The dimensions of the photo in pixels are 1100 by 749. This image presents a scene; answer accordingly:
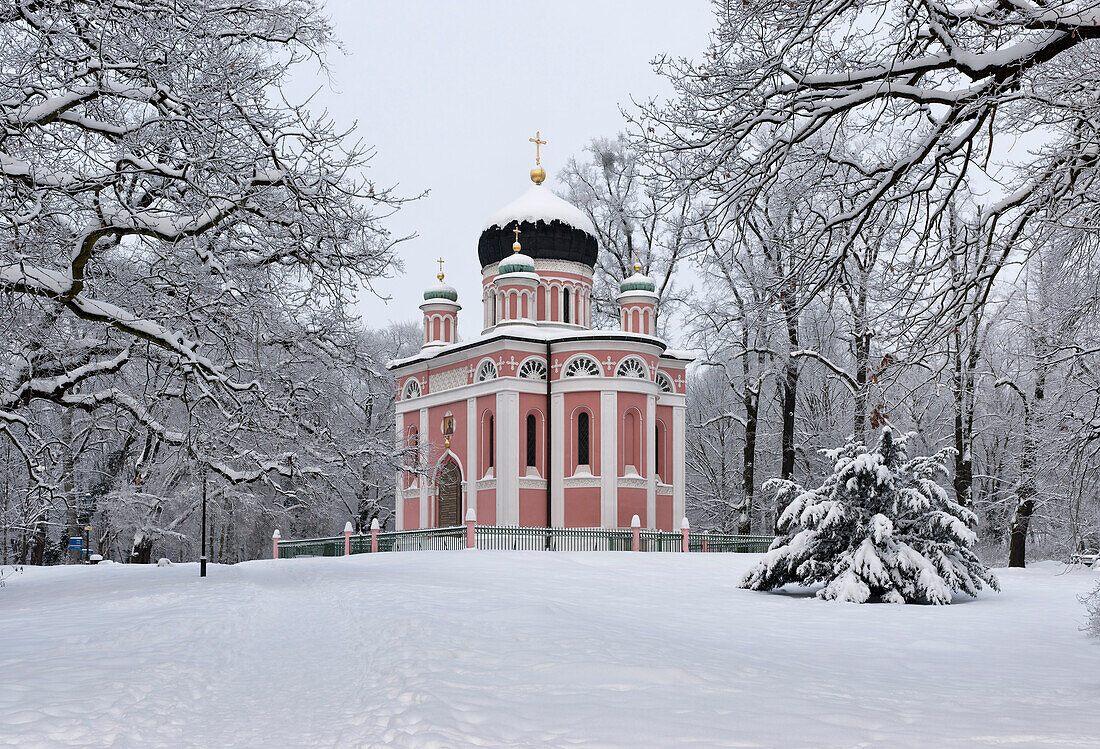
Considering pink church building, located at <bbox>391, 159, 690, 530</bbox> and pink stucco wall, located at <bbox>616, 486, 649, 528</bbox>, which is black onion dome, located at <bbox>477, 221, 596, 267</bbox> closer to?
pink church building, located at <bbox>391, 159, 690, 530</bbox>

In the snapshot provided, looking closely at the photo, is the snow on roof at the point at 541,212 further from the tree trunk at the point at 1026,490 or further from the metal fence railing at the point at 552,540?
the tree trunk at the point at 1026,490

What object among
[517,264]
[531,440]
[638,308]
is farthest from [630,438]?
[517,264]

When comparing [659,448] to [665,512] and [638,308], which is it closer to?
[665,512]

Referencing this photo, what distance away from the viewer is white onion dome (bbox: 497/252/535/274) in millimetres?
37375

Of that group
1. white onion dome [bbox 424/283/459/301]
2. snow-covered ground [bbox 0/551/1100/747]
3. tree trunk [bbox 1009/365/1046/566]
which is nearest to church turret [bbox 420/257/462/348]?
white onion dome [bbox 424/283/459/301]

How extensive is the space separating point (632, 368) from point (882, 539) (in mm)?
18643

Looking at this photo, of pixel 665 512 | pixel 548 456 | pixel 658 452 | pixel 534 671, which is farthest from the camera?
pixel 658 452

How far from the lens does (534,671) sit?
8586 mm

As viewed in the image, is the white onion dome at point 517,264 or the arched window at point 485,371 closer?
the arched window at point 485,371

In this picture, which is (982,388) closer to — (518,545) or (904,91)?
(518,545)

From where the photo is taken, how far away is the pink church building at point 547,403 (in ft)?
113

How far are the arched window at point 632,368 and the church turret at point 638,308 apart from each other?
9.03 feet

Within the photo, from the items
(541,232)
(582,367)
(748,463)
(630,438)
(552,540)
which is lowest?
(552,540)

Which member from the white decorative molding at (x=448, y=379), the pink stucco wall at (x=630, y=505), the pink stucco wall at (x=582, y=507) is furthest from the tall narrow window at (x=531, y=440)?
the pink stucco wall at (x=630, y=505)
